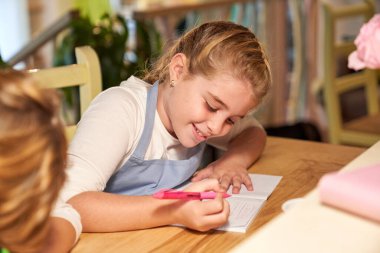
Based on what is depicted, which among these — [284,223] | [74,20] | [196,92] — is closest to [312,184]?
[196,92]

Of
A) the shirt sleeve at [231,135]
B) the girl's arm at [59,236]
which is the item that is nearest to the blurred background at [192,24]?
the shirt sleeve at [231,135]

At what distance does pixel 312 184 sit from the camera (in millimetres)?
1374

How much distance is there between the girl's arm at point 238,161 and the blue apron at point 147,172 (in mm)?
68

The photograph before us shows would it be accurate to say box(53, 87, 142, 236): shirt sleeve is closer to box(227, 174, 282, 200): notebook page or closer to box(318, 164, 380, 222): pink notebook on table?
box(227, 174, 282, 200): notebook page

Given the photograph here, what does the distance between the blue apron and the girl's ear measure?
81 mm

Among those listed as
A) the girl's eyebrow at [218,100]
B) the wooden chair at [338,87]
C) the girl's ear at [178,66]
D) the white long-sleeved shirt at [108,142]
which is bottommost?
the wooden chair at [338,87]

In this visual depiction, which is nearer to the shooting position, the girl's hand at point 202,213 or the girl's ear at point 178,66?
the girl's hand at point 202,213

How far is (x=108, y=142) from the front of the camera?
1.21 m

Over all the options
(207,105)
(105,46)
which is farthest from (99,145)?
(105,46)

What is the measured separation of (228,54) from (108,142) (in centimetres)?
32

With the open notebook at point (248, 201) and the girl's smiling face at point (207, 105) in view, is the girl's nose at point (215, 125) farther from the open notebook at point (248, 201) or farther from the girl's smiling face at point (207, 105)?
the open notebook at point (248, 201)

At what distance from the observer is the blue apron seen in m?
1.33

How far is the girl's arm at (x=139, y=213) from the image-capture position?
1110 mm

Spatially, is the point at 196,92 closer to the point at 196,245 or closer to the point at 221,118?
the point at 221,118
